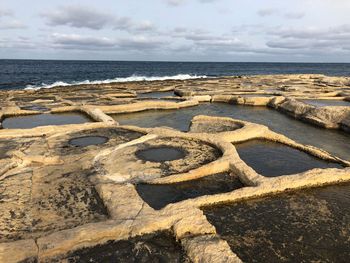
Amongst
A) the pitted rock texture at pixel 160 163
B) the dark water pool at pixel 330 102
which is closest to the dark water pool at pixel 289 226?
the pitted rock texture at pixel 160 163

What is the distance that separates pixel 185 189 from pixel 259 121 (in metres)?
11.3

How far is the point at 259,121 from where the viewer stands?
792 inches

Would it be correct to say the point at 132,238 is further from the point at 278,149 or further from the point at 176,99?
the point at 176,99

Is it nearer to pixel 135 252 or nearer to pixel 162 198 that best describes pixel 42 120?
pixel 162 198

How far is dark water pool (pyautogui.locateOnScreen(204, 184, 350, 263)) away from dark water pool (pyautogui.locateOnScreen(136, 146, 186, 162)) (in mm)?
3487

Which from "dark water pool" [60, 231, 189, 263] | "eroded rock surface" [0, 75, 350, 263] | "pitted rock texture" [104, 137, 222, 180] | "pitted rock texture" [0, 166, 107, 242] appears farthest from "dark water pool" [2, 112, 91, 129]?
"dark water pool" [60, 231, 189, 263]

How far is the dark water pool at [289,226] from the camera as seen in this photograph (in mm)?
7173

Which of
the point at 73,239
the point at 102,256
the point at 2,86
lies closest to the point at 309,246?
the point at 102,256

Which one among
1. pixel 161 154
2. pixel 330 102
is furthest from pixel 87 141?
pixel 330 102

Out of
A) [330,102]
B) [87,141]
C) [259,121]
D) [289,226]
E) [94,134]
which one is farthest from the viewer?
[330,102]

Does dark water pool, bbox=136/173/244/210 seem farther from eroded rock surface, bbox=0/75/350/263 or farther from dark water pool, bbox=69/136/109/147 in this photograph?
dark water pool, bbox=69/136/109/147

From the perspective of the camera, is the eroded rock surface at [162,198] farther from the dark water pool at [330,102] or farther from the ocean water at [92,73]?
the ocean water at [92,73]

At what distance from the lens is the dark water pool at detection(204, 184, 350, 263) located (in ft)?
23.5

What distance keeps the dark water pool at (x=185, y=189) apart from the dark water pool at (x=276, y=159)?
155 cm
